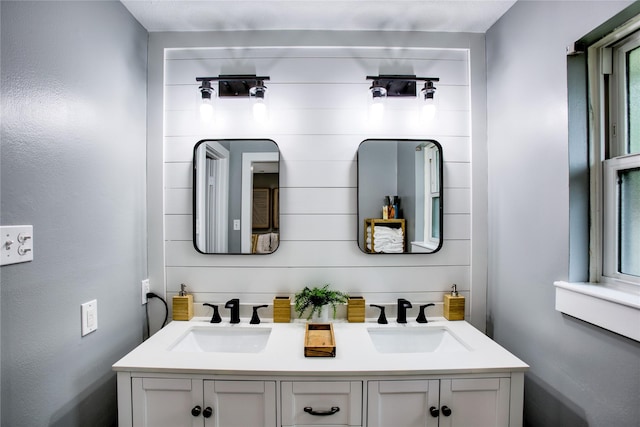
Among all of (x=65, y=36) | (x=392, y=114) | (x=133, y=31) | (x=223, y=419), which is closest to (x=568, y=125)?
(x=392, y=114)

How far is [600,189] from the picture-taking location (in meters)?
1.14

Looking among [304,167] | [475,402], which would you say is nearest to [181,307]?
[304,167]

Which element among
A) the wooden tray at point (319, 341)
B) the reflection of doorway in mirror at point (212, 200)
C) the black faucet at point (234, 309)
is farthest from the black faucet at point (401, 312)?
the reflection of doorway in mirror at point (212, 200)

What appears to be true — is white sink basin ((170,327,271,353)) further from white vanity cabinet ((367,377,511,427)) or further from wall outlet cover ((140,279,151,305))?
white vanity cabinet ((367,377,511,427))

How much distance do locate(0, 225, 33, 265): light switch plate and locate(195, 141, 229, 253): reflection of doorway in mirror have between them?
0.73m

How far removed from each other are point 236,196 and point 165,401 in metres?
0.99

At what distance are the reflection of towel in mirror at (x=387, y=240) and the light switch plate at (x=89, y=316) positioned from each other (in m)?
1.34

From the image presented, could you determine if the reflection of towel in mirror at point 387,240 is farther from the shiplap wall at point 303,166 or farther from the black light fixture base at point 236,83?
the black light fixture base at point 236,83

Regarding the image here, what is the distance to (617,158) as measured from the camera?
109 centimetres

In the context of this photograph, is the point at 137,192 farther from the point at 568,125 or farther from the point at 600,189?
the point at 600,189

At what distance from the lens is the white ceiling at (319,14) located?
145 cm

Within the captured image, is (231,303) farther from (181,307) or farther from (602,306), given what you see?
(602,306)

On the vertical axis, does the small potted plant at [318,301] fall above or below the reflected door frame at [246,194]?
below

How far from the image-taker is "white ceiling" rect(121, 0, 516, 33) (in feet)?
4.75
